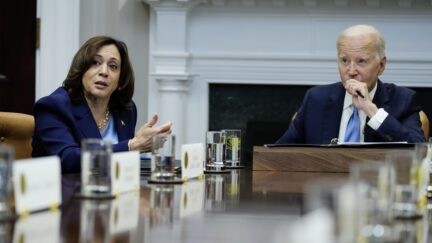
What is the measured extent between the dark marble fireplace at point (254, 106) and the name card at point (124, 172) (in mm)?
3370

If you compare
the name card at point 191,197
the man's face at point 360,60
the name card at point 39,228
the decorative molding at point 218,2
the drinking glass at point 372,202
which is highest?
the decorative molding at point 218,2

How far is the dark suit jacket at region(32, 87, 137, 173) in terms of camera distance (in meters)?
2.71

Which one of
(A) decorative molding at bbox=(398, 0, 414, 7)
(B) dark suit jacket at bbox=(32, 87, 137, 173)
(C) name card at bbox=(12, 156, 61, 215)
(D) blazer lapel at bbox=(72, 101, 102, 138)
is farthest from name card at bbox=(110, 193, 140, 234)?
(A) decorative molding at bbox=(398, 0, 414, 7)

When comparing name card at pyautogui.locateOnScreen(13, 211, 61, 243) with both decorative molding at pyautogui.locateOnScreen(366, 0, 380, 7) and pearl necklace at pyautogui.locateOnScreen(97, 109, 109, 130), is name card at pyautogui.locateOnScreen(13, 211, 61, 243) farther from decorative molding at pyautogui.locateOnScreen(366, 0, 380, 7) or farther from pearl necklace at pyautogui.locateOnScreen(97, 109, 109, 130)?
decorative molding at pyautogui.locateOnScreen(366, 0, 380, 7)

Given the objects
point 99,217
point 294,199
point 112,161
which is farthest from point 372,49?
point 99,217

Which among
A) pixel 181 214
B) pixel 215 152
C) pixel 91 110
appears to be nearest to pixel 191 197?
pixel 181 214

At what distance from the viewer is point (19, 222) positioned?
1.40 meters

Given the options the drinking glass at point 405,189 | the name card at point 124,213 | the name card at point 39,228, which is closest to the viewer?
the name card at point 39,228

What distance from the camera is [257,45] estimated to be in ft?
17.5

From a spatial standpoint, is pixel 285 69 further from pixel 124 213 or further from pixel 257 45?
pixel 124 213

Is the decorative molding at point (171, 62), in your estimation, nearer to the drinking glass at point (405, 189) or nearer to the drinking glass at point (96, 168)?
the drinking glass at point (96, 168)

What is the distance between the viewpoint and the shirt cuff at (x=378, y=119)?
3.22 meters

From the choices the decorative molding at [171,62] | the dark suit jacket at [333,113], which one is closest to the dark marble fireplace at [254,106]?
the decorative molding at [171,62]

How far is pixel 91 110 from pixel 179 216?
5.24 ft
